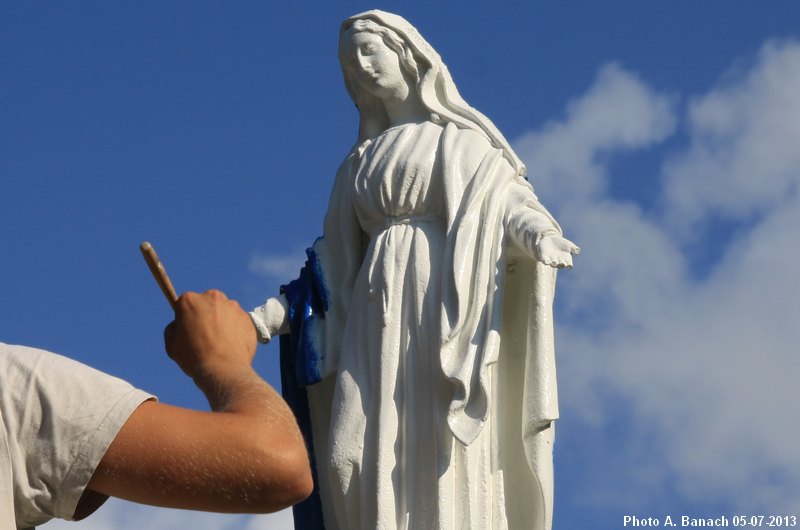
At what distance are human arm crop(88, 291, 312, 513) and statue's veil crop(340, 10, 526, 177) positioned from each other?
4928mm

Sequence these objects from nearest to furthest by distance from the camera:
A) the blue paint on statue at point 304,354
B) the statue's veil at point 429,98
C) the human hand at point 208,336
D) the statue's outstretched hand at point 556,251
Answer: the human hand at point 208,336, the statue's outstretched hand at point 556,251, the blue paint on statue at point 304,354, the statue's veil at point 429,98

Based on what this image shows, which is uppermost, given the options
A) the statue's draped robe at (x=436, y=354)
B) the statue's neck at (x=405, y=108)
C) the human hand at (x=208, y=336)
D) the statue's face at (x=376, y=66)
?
the statue's face at (x=376, y=66)

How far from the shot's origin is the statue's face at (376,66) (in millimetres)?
8609

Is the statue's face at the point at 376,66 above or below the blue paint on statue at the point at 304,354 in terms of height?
above

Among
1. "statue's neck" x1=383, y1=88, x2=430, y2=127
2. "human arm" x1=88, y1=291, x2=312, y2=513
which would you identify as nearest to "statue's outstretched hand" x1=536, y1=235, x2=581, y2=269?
"statue's neck" x1=383, y1=88, x2=430, y2=127

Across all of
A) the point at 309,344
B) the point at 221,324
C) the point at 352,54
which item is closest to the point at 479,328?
the point at 309,344

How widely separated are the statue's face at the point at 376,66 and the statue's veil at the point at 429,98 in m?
0.08

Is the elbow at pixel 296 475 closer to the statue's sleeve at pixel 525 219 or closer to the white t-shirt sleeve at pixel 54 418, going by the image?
the white t-shirt sleeve at pixel 54 418

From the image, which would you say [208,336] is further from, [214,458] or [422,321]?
[422,321]

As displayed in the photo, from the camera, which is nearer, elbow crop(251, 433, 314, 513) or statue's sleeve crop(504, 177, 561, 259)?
elbow crop(251, 433, 314, 513)

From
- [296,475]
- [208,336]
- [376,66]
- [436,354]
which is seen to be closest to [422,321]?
[436,354]

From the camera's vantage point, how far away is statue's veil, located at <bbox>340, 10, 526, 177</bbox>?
8.59 m

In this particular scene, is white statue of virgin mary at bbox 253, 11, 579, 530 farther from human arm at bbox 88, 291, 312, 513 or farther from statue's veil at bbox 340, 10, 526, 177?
human arm at bbox 88, 291, 312, 513

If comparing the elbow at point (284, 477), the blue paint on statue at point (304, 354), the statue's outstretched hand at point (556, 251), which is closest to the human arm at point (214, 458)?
the elbow at point (284, 477)
